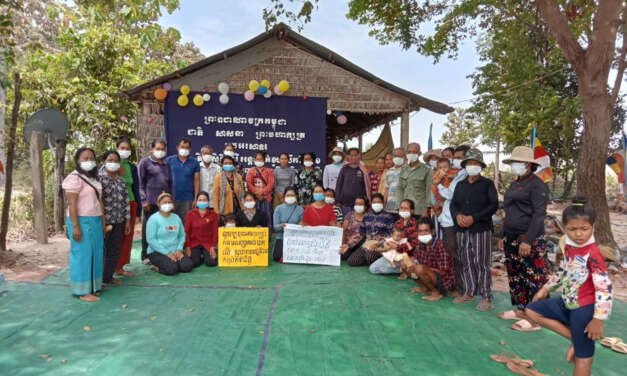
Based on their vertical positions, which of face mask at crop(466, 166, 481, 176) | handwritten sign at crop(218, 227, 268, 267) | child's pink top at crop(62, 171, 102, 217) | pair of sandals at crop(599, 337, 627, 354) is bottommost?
pair of sandals at crop(599, 337, 627, 354)

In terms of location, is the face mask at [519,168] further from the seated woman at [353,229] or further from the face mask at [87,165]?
the face mask at [87,165]

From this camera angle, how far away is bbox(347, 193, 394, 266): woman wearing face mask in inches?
211

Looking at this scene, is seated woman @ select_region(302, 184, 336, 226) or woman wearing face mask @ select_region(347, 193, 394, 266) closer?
woman wearing face mask @ select_region(347, 193, 394, 266)

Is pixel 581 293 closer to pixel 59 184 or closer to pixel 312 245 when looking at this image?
pixel 312 245

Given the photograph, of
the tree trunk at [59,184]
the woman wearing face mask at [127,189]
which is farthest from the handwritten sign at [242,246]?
the tree trunk at [59,184]

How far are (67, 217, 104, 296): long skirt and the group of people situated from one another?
0.01 m

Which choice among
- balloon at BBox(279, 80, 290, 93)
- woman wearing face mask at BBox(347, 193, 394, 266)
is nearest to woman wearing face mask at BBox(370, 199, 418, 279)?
woman wearing face mask at BBox(347, 193, 394, 266)

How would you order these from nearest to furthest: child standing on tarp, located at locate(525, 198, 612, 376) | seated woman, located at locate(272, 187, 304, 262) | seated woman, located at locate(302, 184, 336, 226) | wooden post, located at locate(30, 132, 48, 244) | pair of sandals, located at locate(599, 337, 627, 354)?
1. child standing on tarp, located at locate(525, 198, 612, 376)
2. pair of sandals, located at locate(599, 337, 627, 354)
3. seated woman, located at locate(302, 184, 336, 226)
4. seated woman, located at locate(272, 187, 304, 262)
5. wooden post, located at locate(30, 132, 48, 244)

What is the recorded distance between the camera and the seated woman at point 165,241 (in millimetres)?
4906

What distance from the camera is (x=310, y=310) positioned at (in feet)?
12.1

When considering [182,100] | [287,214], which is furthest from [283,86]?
[287,214]

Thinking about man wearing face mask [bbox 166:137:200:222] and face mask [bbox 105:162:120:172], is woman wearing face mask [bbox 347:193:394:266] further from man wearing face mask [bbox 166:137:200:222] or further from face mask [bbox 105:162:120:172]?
face mask [bbox 105:162:120:172]

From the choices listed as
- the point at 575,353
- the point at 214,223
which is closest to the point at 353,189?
the point at 214,223

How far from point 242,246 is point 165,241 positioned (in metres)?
1.02
